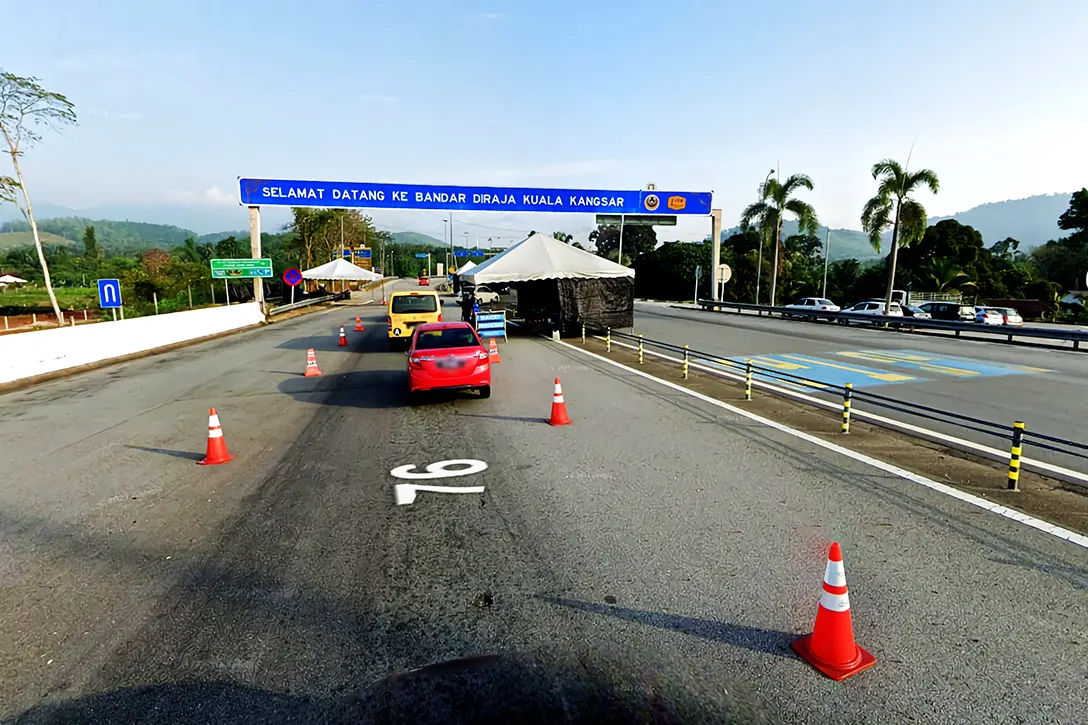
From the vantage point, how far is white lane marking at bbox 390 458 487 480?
285 inches

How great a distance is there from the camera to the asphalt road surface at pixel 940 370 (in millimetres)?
9977

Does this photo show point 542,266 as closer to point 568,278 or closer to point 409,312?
point 568,278

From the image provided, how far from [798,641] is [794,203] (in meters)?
45.2

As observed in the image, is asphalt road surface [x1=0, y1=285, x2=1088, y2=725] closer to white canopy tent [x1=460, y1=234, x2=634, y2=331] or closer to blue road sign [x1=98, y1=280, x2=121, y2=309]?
blue road sign [x1=98, y1=280, x2=121, y2=309]

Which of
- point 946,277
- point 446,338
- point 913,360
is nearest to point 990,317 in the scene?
point 913,360

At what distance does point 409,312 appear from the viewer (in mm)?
20641

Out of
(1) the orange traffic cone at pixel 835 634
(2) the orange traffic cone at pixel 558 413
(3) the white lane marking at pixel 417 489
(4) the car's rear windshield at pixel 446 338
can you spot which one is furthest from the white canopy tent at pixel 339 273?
(1) the orange traffic cone at pixel 835 634

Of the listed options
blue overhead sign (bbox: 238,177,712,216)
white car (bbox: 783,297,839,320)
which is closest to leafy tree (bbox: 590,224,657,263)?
white car (bbox: 783,297,839,320)

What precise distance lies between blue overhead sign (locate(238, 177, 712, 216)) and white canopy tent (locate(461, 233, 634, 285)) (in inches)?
262

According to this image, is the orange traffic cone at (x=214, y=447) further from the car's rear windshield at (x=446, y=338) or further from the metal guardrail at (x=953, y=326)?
the metal guardrail at (x=953, y=326)

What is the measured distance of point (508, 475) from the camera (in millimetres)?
7203

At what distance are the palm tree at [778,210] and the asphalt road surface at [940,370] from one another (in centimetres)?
1762

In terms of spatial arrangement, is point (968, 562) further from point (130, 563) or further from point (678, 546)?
point (130, 563)

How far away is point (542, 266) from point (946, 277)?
1591 inches
